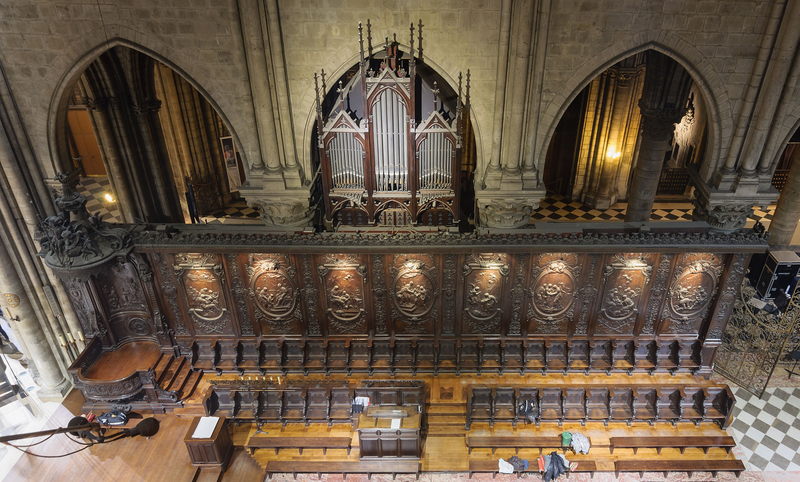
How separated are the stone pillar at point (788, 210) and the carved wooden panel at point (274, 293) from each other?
510 inches

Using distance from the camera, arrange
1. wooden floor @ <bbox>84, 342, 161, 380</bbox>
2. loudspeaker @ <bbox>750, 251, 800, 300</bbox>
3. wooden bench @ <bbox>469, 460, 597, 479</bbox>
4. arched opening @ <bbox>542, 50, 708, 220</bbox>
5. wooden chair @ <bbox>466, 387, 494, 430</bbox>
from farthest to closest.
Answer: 1. arched opening @ <bbox>542, 50, 708, 220</bbox>
2. loudspeaker @ <bbox>750, 251, 800, 300</bbox>
3. wooden floor @ <bbox>84, 342, 161, 380</bbox>
4. wooden chair @ <bbox>466, 387, 494, 430</bbox>
5. wooden bench @ <bbox>469, 460, 597, 479</bbox>

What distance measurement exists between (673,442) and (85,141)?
76.3 feet

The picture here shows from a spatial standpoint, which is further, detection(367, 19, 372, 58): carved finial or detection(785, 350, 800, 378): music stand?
detection(785, 350, 800, 378): music stand

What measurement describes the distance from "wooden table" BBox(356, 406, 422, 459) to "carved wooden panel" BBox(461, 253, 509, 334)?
2.49 m

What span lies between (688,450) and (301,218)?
9.72 meters

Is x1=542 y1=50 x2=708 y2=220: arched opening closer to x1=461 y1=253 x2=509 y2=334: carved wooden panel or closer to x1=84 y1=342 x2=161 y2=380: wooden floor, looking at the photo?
x1=461 y1=253 x2=509 y2=334: carved wooden panel

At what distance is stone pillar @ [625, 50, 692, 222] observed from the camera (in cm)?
1429

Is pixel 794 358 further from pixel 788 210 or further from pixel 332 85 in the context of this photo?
pixel 332 85

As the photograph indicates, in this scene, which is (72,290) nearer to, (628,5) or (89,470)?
(89,470)

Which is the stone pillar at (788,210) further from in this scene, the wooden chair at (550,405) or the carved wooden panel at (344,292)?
the carved wooden panel at (344,292)

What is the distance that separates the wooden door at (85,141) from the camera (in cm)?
2269

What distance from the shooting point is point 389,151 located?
Answer: 37.9 feet

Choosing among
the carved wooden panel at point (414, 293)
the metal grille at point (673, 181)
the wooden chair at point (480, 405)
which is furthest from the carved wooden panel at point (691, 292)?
the metal grille at point (673, 181)

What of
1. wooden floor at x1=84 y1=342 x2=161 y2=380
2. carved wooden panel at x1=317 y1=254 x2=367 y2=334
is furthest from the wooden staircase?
carved wooden panel at x1=317 y1=254 x2=367 y2=334
